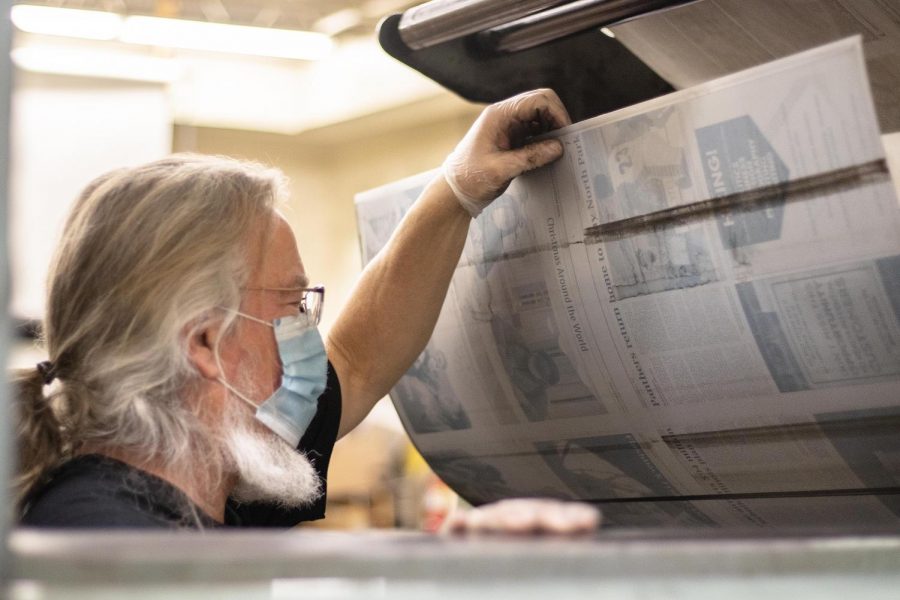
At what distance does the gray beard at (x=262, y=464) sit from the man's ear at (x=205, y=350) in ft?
0.17

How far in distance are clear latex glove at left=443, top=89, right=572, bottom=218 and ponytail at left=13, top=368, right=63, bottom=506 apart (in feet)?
1.95

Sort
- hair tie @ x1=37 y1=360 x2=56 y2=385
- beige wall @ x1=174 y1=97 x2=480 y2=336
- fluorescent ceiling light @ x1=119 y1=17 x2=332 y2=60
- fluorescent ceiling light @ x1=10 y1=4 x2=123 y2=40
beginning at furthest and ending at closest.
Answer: beige wall @ x1=174 y1=97 x2=480 y2=336 < fluorescent ceiling light @ x1=119 y1=17 x2=332 y2=60 < fluorescent ceiling light @ x1=10 y1=4 x2=123 y2=40 < hair tie @ x1=37 y1=360 x2=56 y2=385

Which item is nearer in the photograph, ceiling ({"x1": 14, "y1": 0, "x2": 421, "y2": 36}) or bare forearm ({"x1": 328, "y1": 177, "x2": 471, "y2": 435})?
bare forearm ({"x1": 328, "y1": 177, "x2": 471, "y2": 435})

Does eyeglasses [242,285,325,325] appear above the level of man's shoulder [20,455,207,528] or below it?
above

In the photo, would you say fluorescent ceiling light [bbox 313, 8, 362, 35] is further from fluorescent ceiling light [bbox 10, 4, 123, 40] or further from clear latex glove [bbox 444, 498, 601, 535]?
clear latex glove [bbox 444, 498, 601, 535]

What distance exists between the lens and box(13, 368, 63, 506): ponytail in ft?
4.07

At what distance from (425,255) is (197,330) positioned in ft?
1.05

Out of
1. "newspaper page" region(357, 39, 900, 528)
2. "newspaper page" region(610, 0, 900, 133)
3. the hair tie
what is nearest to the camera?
"newspaper page" region(357, 39, 900, 528)

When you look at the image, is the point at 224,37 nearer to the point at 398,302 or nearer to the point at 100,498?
the point at 398,302

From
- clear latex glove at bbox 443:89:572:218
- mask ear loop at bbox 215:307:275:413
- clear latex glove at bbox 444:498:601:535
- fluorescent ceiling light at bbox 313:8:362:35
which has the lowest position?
clear latex glove at bbox 444:498:601:535

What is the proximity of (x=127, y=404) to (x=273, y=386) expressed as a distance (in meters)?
0.19

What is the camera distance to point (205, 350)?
131 cm

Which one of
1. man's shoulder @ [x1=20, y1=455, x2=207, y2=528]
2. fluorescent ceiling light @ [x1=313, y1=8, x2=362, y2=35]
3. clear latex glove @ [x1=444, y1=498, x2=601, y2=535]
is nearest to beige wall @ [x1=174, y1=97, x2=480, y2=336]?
fluorescent ceiling light @ [x1=313, y1=8, x2=362, y2=35]

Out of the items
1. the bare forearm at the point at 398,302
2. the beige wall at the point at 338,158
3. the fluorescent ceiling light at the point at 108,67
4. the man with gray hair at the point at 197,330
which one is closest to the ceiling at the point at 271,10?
the beige wall at the point at 338,158
